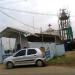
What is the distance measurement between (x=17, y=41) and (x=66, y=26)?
36275 mm

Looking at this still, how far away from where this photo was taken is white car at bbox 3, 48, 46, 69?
23.3 metres

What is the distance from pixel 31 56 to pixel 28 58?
0.32 metres

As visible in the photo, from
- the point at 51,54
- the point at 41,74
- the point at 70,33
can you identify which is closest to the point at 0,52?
the point at 51,54

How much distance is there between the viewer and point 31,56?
23.4 m

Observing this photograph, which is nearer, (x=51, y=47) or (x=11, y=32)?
(x=51, y=47)

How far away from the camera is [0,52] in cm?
2981

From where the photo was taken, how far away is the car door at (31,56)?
2338 centimetres

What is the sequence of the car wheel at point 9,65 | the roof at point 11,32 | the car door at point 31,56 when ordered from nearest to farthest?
the car door at point 31,56 → the car wheel at point 9,65 → the roof at point 11,32

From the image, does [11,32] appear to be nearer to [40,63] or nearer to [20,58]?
[20,58]

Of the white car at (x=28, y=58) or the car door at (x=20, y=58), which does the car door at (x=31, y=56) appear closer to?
the white car at (x=28, y=58)

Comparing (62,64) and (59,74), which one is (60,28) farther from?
(59,74)

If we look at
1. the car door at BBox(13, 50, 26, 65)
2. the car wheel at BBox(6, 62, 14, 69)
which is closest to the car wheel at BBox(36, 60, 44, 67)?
the car door at BBox(13, 50, 26, 65)

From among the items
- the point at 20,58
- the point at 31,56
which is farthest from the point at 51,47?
the point at 20,58

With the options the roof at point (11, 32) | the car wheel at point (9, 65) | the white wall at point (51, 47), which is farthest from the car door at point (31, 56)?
the roof at point (11, 32)
